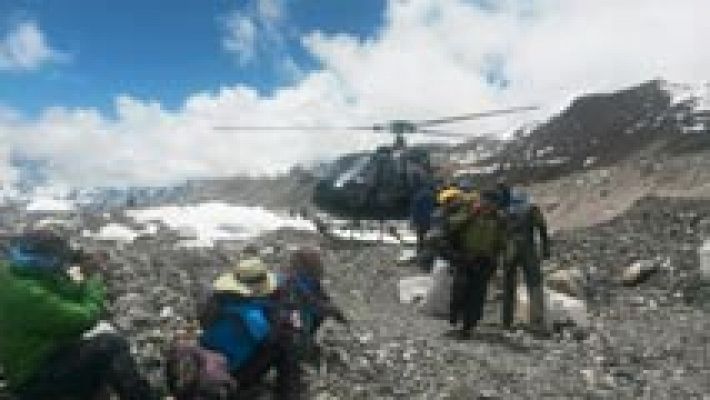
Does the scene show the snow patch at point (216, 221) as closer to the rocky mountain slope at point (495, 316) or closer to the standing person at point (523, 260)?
the rocky mountain slope at point (495, 316)

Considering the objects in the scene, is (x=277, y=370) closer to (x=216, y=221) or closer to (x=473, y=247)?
(x=473, y=247)

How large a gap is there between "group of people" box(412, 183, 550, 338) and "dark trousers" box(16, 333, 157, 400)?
7.38 meters

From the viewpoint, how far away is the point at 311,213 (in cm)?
3178

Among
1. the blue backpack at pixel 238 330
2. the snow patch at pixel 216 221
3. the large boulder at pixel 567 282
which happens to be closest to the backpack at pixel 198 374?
the blue backpack at pixel 238 330

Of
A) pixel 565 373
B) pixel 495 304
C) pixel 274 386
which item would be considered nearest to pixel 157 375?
pixel 274 386

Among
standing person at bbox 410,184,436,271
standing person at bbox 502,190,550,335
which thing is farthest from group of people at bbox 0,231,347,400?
standing person at bbox 410,184,436,271

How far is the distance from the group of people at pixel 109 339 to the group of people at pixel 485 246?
545cm

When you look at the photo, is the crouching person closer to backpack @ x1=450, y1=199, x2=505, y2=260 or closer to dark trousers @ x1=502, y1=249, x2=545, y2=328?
backpack @ x1=450, y1=199, x2=505, y2=260

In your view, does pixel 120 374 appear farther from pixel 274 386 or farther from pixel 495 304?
pixel 495 304

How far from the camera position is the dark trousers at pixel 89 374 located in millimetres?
10000

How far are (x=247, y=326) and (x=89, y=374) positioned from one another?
160 centimetres

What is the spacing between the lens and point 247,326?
429 inches

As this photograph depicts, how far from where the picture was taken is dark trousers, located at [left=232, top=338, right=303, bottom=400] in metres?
11.1

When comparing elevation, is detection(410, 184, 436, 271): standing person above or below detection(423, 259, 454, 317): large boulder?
above
